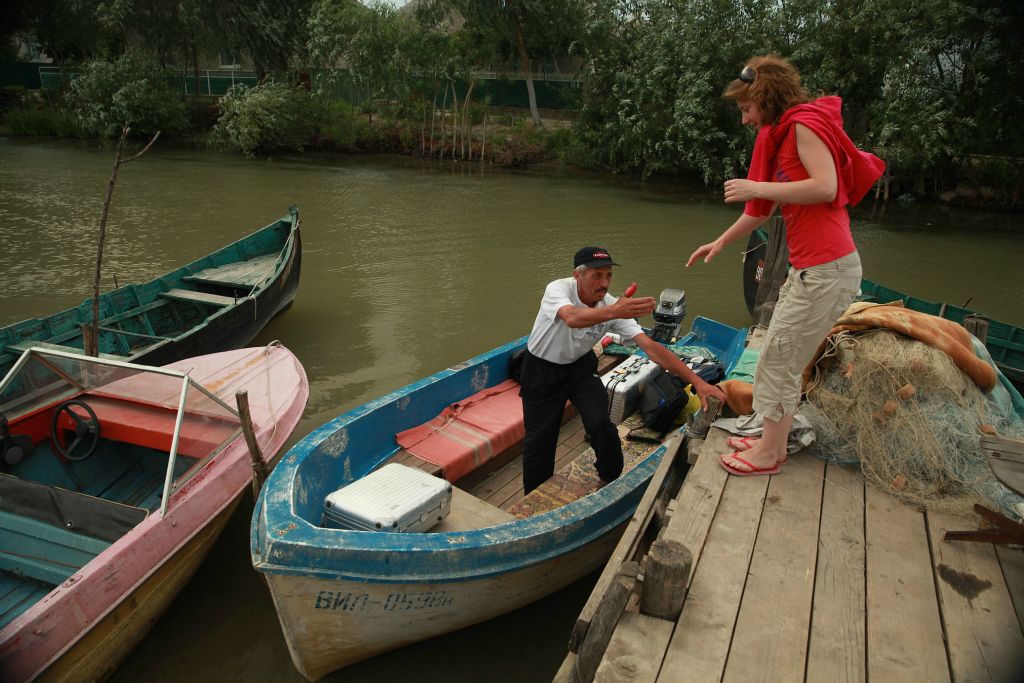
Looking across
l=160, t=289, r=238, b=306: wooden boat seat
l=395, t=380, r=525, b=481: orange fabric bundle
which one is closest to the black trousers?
l=395, t=380, r=525, b=481: orange fabric bundle

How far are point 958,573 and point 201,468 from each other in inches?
165

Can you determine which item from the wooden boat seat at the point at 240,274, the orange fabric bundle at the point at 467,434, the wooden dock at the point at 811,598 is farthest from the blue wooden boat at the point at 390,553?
the wooden boat seat at the point at 240,274

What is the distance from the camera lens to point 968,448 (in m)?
3.38

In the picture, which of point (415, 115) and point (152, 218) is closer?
point (152, 218)

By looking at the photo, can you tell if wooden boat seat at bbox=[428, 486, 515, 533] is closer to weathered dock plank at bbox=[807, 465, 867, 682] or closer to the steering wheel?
weathered dock plank at bbox=[807, 465, 867, 682]

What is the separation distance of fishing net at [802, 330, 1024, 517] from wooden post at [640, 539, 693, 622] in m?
1.55

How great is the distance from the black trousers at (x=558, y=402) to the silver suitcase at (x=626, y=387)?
3.41ft

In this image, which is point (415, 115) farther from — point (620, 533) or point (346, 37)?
point (620, 533)

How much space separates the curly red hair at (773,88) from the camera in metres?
2.90

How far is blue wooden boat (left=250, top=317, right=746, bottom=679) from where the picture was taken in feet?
10.7

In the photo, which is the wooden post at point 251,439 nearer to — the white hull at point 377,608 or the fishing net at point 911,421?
the white hull at point 377,608

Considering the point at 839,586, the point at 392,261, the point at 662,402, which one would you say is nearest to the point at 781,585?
the point at 839,586

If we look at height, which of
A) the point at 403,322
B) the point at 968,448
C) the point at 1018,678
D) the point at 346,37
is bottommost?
the point at 403,322

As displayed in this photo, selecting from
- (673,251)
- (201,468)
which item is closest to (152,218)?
(673,251)
